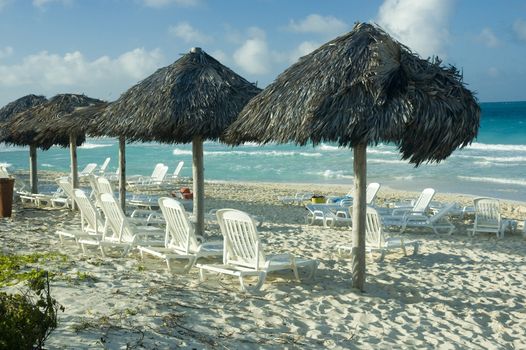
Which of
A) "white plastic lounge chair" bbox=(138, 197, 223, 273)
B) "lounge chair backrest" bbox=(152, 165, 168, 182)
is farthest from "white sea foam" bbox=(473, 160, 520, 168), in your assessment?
"white plastic lounge chair" bbox=(138, 197, 223, 273)

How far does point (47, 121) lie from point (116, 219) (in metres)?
5.19

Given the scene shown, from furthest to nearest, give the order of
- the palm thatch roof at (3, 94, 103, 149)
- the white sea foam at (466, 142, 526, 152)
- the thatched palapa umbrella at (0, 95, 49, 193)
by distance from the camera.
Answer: the white sea foam at (466, 142, 526, 152) < the thatched palapa umbrella at (0, 95, 49, 193) < the palm thatch roof at (3, 94, 103, 149)

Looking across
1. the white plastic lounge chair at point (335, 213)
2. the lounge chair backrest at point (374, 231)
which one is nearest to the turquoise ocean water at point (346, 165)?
the white plastic lounge chair at point (335, 213)

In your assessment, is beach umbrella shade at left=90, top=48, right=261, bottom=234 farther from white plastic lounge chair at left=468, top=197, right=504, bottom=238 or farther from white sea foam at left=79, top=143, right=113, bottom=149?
white sea foam at left=79, top=143, right=113, bottom=149

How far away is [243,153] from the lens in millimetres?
41719

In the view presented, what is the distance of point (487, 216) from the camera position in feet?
34.8

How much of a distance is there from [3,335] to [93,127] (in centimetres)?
706

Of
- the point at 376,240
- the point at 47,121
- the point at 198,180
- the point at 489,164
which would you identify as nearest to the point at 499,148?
the point at 489,164

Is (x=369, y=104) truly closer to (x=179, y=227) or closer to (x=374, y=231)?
(x=179, y=227)

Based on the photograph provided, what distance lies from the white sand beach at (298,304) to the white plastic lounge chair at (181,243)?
20 cm

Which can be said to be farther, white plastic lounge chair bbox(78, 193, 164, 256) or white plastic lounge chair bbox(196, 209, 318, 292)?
white plastic lounge chair bbox(78, 193, 164, 256)

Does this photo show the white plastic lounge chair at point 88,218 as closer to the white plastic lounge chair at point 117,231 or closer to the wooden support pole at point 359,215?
the white plastic lounge chair at point 117,231

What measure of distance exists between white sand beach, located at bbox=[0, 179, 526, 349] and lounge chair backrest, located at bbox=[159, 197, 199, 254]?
35cm

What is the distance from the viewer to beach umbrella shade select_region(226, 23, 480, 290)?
5.48m
